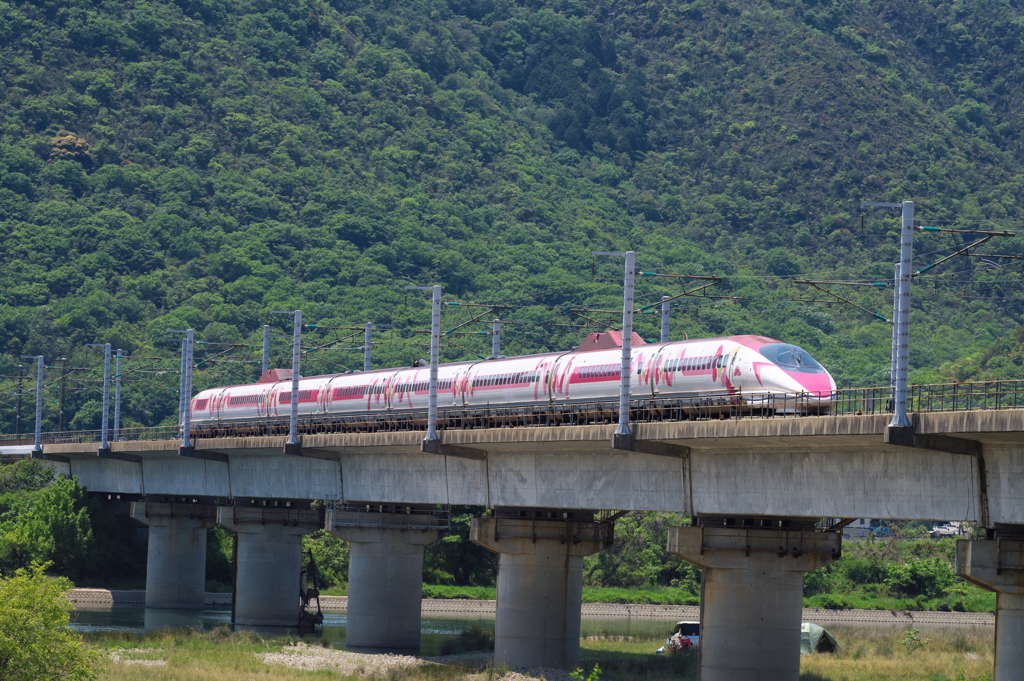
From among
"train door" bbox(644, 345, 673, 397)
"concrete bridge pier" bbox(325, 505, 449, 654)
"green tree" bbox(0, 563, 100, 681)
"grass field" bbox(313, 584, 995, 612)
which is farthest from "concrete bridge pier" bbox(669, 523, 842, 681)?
"grass field" bbox(313, 584, 995, 612)

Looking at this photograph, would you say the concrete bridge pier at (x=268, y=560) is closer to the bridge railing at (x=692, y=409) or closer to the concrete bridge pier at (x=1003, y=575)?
the bridge railing at (x=692, y=409)

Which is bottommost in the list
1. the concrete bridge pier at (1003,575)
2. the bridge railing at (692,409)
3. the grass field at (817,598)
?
the grass field at (817,598)

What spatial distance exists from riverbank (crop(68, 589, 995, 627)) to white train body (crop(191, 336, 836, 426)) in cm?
1990

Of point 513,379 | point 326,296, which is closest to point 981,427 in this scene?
point 513,379

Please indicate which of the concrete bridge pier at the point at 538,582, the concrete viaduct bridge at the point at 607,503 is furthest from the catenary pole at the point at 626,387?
the concrete bridge pier at the point at 538,582

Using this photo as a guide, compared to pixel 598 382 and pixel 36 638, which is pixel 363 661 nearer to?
pixel 598 382

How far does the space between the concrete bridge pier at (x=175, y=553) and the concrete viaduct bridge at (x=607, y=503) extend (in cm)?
265

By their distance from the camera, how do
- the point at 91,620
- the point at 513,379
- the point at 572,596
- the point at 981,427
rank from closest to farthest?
the point at 981,427 → the point at 572,596 → the point at 513,379 → the point at 91,620

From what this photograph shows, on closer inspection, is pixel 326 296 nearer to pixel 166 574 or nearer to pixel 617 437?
pixel 166 574

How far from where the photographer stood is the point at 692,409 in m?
50.9

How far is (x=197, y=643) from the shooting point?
6725 centimetres

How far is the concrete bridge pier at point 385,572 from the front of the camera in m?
66.2

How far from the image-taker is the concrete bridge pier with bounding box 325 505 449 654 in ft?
217

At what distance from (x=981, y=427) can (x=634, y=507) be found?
16195 millimetres
